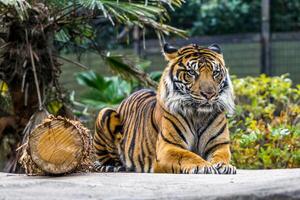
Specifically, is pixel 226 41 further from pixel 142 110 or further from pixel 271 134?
pixel 142 110

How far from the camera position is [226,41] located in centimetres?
1427

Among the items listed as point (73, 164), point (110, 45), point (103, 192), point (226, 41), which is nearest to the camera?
point (103, 192)

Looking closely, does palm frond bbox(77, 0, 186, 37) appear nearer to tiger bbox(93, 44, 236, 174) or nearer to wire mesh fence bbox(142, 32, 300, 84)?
tiger bbox(93, 44, 236, 174)

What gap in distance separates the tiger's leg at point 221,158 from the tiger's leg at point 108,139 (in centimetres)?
107

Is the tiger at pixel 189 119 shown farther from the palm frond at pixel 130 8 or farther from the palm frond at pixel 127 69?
the palm frond at pixel 127 69

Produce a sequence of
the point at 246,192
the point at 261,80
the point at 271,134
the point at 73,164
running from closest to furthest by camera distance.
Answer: the point at 246,192 < the point at 73,164 < the point at 271,134 < the point at 261,80

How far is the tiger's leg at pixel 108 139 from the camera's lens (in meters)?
7.04

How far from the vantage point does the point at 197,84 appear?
6.11m

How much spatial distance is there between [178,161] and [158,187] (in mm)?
1369

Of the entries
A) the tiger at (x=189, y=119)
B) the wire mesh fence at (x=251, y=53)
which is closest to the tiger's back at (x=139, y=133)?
the tiger at (x=189, y=119)

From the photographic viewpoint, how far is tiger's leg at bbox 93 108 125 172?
7043 mm

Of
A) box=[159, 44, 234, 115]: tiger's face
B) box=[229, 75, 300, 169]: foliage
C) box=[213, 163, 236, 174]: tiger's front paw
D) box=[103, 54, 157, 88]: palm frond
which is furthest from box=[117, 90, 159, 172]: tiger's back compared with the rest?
box=[103, 54, 157, 88]: palm frond

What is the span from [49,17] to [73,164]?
317 cm

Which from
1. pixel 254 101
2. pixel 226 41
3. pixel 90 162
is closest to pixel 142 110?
pixel 90 162
